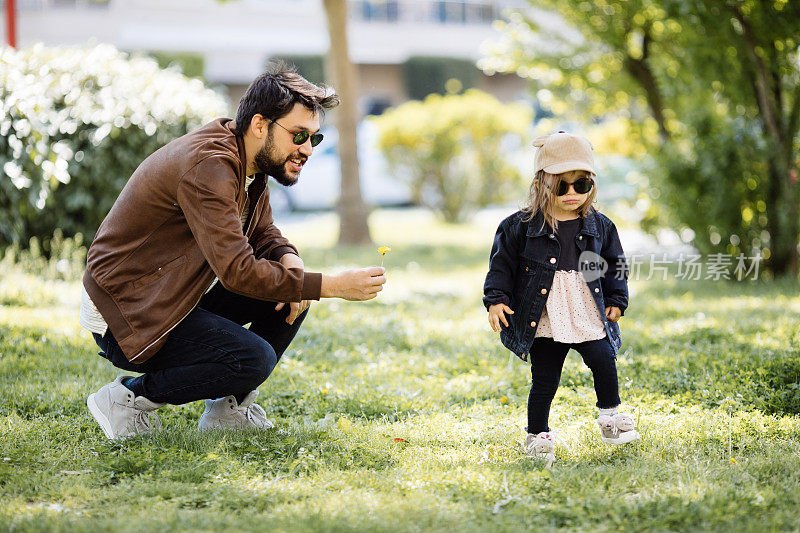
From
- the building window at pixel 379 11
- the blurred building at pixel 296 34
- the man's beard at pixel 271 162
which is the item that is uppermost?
the building window at pixel 379 11

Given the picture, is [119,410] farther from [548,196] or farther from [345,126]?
[345,126]

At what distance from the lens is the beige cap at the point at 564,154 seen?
347 centimetres

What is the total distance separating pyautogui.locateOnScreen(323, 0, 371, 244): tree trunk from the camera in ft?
33.7

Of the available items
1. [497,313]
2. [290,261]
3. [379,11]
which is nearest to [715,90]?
[497,313]

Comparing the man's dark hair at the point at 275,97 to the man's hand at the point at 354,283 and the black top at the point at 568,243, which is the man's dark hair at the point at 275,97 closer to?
the man's hand at the point at 354,283

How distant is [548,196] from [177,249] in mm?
1537

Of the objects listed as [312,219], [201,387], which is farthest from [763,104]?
[312,219]

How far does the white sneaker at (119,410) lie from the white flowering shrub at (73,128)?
10.7 ft

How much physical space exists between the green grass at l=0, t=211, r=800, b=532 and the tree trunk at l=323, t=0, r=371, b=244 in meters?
4.81

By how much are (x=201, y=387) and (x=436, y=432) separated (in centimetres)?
105

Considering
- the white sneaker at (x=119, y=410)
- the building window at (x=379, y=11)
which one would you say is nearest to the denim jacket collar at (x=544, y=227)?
the white sneaker at (x=119, y=410)

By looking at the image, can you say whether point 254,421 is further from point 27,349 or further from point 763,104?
point 763,104

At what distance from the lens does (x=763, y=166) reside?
732cm

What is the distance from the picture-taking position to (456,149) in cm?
1325
